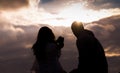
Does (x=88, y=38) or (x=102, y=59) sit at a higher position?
(x=88, y=38)

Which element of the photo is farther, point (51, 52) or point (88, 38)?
point (88, 38)

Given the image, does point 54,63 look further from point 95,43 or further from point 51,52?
point 95,43

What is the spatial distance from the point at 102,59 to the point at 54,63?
152 cm

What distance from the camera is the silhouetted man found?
24.3 ft

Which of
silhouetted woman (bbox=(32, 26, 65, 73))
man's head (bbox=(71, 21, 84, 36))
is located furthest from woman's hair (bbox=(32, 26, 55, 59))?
man's head (bbox=(71, 21, 84, 36))

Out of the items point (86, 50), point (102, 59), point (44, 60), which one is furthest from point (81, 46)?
point (44, 60)

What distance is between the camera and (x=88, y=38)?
7.71 m

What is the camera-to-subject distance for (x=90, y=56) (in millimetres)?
7535

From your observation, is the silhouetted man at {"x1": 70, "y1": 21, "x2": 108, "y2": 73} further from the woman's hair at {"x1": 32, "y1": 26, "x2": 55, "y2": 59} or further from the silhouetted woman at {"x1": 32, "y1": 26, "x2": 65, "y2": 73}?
the woman's hair at {"x1": 32, "y1": 26, "x2": 55, "y2": 59}

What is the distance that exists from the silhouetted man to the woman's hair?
3.26 feet

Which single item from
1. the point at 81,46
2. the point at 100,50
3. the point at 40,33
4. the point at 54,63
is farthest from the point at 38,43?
the point at 100,50

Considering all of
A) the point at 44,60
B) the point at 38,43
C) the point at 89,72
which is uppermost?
the point at 38,43

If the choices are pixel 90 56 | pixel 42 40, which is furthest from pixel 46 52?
pixel 90 56

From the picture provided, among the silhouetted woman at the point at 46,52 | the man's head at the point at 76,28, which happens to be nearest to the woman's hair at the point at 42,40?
the silhouetted woman at the point at 46,52
